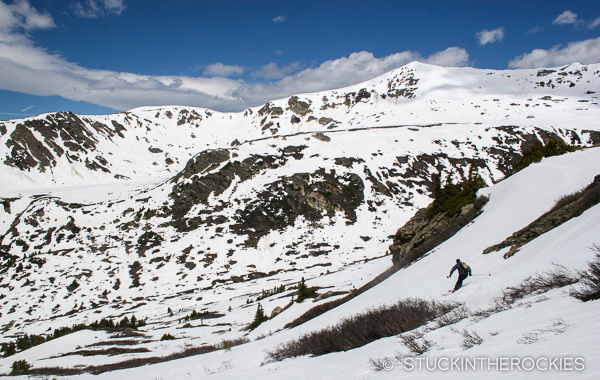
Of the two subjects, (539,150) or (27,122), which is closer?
(539,150)

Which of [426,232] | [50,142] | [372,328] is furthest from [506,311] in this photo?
[50,142]

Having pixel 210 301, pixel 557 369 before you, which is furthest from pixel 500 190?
pixel 210 301

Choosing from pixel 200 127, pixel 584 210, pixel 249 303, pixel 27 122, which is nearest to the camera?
pixel 584 210

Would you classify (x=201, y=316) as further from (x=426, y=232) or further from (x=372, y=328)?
(x=372, y=328)

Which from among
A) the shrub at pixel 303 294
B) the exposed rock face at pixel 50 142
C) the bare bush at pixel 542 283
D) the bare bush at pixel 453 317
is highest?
the exposed rock face at pixel 50 142

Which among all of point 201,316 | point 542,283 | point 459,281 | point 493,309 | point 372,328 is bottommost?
point 201,316

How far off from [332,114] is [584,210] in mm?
160731

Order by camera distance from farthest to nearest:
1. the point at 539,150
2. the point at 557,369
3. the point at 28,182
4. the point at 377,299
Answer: the point at 28,182 < the point at 539,150 < the point at 377,299 < the point at 557,369

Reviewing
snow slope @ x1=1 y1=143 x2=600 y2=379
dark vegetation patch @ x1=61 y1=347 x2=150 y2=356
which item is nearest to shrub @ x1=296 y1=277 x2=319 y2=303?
snow slope @ x1=1 y1=143 x2=600 y2=379

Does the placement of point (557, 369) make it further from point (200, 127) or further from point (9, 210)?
point (200, 127)

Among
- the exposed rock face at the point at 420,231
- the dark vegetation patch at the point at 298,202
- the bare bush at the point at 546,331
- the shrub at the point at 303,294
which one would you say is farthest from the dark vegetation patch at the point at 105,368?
the dark vegetation patch at the point at 298,202

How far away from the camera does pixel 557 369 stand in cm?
288

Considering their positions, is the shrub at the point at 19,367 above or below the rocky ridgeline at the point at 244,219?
below

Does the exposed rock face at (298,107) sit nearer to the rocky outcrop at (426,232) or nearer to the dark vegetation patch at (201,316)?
the dark vegetation patch at (201,316)
